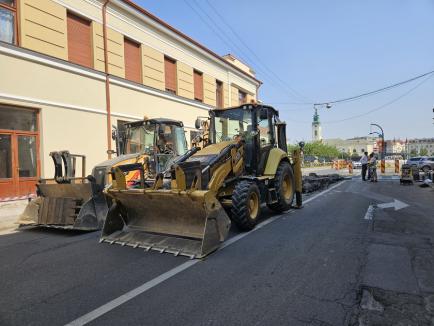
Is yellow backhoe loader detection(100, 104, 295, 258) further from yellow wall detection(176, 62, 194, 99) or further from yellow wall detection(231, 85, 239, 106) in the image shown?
yellow wall detection(231, 85, 239, 106)

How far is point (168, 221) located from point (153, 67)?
548 inches

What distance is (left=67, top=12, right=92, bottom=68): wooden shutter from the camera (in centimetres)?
1437

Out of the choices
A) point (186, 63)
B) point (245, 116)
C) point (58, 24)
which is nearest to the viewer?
point (245, 116)

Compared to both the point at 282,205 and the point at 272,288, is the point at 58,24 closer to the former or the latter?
the point at 282,205

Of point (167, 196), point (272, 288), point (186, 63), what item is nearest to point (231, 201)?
point (167, 196)

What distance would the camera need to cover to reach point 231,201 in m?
7.14

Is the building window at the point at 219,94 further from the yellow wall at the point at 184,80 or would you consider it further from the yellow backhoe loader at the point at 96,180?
the yellow backhoe loader at the point at 96,180

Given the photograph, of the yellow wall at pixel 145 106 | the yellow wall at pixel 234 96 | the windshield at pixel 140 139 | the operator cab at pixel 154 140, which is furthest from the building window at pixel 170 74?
the windshield at pixel 140 139

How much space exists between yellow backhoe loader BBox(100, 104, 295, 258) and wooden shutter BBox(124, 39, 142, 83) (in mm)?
9513

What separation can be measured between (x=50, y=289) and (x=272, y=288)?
2635 mm

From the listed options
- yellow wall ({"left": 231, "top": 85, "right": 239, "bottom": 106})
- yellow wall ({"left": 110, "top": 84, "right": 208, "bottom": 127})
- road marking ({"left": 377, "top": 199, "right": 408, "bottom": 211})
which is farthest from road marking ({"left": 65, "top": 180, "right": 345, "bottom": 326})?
yellow wall ({"left": 231, "top": 85, "right": 239, "bottom": 106})

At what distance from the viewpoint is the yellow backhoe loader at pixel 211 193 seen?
5805mm

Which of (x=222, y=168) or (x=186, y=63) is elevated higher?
(x=186, y=63)

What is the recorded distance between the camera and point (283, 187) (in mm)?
9266
